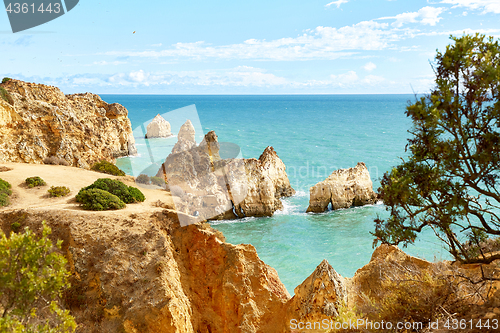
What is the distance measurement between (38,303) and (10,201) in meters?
8.24

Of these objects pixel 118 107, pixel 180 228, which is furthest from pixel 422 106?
pixel 118 107

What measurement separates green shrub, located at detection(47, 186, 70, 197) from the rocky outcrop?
92.0ft

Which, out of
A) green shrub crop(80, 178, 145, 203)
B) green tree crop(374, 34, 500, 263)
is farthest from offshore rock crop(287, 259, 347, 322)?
green shrub crop(80, 178, 145, 203)

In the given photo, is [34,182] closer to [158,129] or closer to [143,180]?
[143,180]

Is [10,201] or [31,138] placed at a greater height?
[31,138]

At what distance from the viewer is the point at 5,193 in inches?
771

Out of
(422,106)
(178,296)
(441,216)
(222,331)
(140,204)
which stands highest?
(422,106)

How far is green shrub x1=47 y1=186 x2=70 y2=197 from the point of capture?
2094cm

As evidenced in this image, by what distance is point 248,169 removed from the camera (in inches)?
1558

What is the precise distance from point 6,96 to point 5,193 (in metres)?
19.4

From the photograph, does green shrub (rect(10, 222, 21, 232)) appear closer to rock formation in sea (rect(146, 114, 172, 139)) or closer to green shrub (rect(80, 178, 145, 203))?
green shrub (rect(80, 178, 145, 203))

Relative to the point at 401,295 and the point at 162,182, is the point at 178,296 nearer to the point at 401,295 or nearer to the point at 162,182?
the point at 401,295

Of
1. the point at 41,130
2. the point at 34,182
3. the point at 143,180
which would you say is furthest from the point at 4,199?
the point at 41,130

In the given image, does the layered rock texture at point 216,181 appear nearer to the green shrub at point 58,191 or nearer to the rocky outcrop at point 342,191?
the rocky outcrop at point 342,191
